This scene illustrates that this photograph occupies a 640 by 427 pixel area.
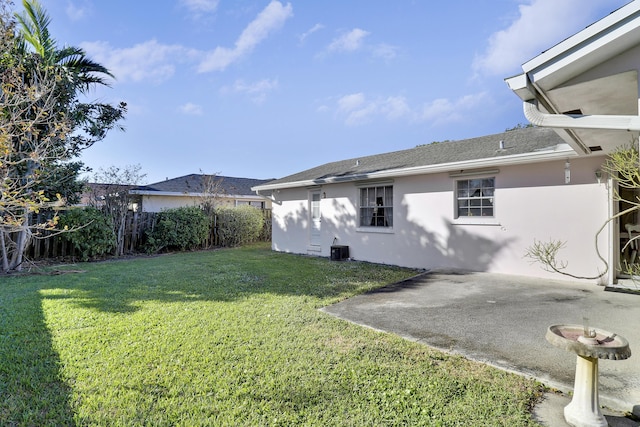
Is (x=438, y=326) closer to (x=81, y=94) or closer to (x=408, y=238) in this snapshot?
(x=408, y=238)

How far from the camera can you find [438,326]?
183 inches

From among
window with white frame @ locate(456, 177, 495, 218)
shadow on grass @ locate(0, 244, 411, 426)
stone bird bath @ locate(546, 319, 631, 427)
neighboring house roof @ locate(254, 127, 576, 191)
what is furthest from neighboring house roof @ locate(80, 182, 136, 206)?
stone bird bath @ locate(546, 319, 631, 427)

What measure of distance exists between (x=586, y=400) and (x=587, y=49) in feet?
10.3

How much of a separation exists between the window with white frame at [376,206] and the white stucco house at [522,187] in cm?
4

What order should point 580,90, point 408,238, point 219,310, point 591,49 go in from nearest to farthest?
point 591,49, point 580,90, point 219,310, point 408,238

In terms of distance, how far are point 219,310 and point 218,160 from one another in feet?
63.3

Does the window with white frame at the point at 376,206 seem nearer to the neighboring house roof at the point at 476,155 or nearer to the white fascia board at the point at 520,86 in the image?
the neighboring house roof at the point at 476,155

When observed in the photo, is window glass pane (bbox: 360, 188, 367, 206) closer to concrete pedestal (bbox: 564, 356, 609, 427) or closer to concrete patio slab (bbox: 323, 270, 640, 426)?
concrete patio slab (bbox: 323, 270, 640, 426)

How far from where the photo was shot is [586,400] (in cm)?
245

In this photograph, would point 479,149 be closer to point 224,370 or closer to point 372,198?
point 372,198

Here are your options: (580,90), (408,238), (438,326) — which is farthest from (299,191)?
(580,90)

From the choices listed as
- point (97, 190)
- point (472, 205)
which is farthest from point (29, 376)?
point (97, 190)

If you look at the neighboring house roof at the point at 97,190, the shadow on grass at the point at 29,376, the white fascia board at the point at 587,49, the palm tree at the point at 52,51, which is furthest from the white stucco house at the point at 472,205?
the shadow on grass at the point at 29,376

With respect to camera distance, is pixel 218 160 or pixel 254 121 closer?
pixel 254 121
